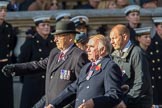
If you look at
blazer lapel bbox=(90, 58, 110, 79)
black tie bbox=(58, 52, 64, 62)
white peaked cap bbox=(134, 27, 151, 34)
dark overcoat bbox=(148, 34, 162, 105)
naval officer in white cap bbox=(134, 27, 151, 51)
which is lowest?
dark overcoat bbox=(148, 34, 162, 105)

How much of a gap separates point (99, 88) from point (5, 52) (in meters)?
4.82

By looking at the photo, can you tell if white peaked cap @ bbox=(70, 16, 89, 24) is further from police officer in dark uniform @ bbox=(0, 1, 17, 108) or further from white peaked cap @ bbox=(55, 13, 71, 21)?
police officer in dark uniform @ bbox=(0, 1, 17, 108)

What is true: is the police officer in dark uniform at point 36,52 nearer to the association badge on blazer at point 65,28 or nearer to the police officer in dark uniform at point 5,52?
the police officer in dark uniform at point 5,52

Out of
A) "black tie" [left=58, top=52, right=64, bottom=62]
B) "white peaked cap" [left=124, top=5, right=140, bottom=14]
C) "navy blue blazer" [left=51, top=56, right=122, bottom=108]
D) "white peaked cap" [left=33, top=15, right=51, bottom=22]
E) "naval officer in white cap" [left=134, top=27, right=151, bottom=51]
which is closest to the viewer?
"navy blue blazer" [left=51, top=56, right=122, bottom=108]

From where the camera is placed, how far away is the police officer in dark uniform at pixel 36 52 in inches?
539

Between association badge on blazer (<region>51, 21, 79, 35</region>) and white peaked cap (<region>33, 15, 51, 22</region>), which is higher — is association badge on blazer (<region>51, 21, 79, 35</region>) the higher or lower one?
A: the higher one

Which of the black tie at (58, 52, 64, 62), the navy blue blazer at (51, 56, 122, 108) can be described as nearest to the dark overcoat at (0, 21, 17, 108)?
the black tie at (58, 52, 64, 62)

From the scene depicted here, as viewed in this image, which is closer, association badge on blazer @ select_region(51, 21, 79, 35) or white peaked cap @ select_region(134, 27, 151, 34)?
association badge on blazer @ select_region(51, 21, 79, 35)

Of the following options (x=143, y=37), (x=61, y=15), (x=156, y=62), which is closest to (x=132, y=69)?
(x=143, y=37)

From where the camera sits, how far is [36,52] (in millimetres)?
13711

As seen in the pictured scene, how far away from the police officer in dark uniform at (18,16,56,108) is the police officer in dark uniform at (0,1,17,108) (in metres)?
0.26

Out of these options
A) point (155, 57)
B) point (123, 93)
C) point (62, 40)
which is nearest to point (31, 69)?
point (62, 40)

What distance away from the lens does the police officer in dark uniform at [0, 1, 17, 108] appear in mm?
13852

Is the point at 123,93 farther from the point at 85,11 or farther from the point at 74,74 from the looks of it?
the point at 85,11
